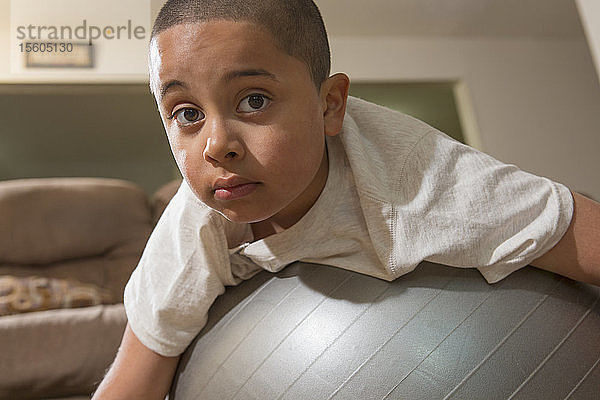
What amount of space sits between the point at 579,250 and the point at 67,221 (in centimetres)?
170

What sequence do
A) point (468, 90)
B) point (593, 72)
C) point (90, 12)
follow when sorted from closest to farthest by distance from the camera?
1. point (90, 12)
2. point (468, 90)
3. point (593, 72)

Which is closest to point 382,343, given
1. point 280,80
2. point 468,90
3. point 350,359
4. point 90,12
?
point 350,359

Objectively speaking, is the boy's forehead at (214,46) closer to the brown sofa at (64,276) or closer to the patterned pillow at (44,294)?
the brown sofa at (64,276)

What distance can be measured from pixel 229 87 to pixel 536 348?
1.12 feet

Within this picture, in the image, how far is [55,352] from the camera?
1393mm

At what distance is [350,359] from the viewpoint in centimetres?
53

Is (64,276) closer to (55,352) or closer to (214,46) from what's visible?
(55,352)

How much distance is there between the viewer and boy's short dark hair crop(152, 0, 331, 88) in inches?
19.6

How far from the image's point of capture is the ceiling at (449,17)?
116 inches

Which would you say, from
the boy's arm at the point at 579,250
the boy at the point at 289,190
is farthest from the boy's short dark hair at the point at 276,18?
the boy's arm at the point at 579,250

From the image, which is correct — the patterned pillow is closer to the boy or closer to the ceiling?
the boy

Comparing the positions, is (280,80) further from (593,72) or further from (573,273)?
(593,72)

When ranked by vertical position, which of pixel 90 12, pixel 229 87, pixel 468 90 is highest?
pixel 229 87

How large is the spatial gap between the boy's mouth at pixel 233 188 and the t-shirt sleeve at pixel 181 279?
0.38ft
